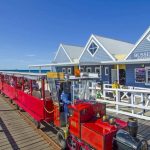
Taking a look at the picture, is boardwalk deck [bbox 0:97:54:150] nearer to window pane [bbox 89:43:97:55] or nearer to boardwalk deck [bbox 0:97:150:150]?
boardwalk deck [bbox 0:97:150:150]

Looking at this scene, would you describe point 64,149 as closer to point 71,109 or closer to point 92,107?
point 71,109

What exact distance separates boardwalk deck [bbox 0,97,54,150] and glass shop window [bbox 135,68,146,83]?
1109 cm

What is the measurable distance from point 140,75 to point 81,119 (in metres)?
13.1

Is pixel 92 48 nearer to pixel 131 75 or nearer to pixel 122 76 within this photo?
pixel 122 76

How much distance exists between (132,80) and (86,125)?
45.5 feet

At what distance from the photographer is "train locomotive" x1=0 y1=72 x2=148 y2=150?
14.5 ft

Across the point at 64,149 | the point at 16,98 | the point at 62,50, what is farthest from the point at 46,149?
the point at 62,50

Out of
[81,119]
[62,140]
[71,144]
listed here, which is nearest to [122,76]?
[62,140]

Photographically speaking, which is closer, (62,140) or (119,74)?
(62,140)

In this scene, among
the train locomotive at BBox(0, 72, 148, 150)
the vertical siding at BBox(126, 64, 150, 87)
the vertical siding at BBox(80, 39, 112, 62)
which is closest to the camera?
the train locomotive at BBox(0, 72, 148, 150)

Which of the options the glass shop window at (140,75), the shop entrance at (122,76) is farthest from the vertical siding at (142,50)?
the shop entrance at (122,76)

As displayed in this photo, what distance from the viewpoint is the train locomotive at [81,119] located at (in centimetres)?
441

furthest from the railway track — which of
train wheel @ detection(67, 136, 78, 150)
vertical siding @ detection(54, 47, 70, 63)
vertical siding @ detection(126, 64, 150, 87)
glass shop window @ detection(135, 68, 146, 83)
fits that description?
vertical siding @ detection(54, 47, 70, 63)

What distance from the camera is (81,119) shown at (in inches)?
208
